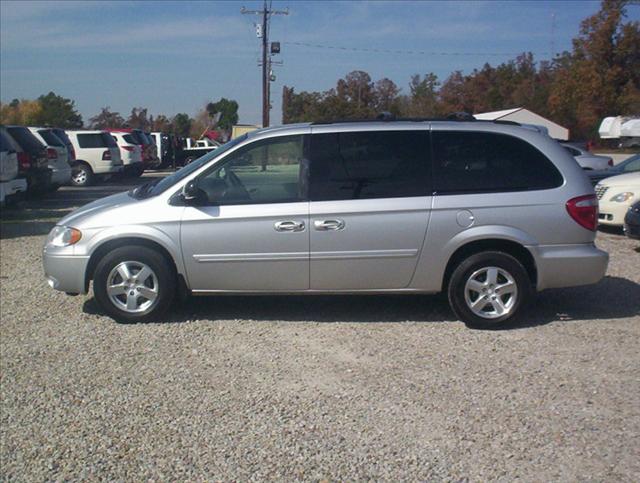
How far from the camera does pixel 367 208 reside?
6.39 m

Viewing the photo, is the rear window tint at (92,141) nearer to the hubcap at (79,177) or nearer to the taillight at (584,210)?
the hubcap at (79,177)

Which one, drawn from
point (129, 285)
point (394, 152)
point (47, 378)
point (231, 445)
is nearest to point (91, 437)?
point (231, 445)

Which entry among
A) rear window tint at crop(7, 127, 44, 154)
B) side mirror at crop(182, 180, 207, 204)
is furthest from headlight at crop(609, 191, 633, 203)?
rear window tint at crop(7, 127, 44, 154)

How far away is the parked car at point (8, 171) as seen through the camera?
13.1m

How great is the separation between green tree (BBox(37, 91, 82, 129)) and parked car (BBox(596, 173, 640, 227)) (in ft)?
164

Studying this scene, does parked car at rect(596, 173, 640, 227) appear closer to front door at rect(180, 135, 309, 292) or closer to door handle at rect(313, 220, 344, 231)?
door handle at rect(313, 220, 344, 231)

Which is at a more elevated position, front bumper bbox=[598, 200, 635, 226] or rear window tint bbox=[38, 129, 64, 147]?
rear window tint bbox=[38, 129, 64, 147]

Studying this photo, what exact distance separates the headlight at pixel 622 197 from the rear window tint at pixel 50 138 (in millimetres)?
13326

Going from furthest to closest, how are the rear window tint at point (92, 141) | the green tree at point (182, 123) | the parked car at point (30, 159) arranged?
the green tree at point (182, 123) → the rear window tint at point (92, 141) → the parked car at point (30, 159)

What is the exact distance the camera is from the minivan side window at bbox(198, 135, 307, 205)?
652cm

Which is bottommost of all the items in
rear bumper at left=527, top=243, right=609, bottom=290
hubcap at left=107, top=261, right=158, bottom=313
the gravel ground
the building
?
the gravel ground

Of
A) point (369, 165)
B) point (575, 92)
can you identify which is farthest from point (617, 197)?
point (575, 92)

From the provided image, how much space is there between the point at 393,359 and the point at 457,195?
5.46 ft

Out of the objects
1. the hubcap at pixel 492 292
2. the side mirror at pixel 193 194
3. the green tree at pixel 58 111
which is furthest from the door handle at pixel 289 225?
the green tree at pixel 58 111
